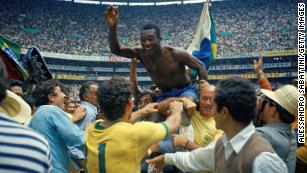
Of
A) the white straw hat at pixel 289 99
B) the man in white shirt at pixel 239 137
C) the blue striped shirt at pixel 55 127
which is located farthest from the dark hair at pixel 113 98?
the white straw hat at pixel 289 99

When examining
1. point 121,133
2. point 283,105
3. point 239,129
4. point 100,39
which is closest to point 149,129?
point 121,133

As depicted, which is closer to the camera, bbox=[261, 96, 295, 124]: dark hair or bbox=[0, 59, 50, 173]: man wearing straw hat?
bbox=[0, 59, 50, 173]: man wearing straw hat

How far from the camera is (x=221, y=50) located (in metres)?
32.2

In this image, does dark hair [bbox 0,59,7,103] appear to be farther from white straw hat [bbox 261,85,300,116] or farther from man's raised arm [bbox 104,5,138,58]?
man's raised arm [bbox 104,5,138,58]

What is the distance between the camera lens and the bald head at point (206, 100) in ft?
10.3

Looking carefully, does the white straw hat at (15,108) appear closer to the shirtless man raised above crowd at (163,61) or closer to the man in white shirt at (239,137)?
the man in white shirt at (239,137)

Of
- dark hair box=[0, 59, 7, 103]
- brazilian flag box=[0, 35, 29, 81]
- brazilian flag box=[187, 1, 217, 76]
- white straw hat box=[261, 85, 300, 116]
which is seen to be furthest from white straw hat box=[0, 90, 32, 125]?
brazilian flag box=[187, 1, 217, 76]

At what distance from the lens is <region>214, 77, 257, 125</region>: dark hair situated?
6.40 ft

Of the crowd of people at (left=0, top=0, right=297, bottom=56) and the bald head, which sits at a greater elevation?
the crowd of people at (left=0, top=0, right=297, bottom=56)

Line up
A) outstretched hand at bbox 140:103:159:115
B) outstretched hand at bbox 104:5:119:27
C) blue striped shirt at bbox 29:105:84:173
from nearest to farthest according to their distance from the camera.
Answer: outstretched hand at bbox 140:103:159:115 < blue striped shirt at bbox 29:105:84:173 < outstretched hand at bbox 104:5:119:27

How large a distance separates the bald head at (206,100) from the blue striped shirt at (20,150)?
1.98 metres

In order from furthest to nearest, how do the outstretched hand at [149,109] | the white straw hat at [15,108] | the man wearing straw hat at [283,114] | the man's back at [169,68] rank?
1. the man's back at [169,68]
2. the outstretched hand at [149,109]
3. the man wearing straw hat at [283,114]
4. the white straw hat at [15,108]

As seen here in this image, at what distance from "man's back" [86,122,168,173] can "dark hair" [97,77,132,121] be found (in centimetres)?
8

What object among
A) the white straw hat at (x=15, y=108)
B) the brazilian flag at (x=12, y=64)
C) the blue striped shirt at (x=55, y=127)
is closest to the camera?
the white straw hat at (x=15, y=108)
